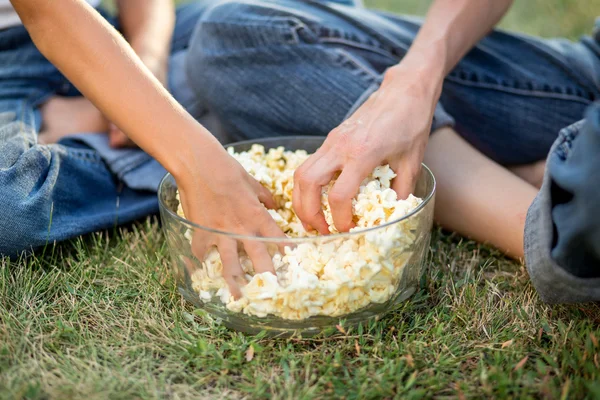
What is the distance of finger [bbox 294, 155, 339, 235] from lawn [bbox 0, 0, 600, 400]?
0.20 metres

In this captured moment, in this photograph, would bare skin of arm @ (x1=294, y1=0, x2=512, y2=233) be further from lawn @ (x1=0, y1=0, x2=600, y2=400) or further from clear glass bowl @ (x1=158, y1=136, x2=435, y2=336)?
lawn @ (x1=0, y1=0, x2=600, y2=400)

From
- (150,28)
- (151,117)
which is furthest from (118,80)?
(150,28)

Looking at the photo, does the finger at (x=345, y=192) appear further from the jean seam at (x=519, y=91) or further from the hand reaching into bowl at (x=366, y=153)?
the jean seam at (x=519, y=91)

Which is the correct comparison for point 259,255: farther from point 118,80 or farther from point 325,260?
point 118,80

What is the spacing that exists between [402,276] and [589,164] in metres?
0.34

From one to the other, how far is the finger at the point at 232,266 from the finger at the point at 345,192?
18 centimetres

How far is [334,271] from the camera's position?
0.93 m

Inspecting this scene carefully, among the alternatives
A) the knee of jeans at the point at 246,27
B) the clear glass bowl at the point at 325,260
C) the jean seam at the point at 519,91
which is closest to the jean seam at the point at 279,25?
the knee of jeans at the point at 246,27

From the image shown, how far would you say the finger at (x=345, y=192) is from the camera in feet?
3.30

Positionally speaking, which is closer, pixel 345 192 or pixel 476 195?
pixel 345 192

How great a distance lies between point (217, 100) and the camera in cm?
143

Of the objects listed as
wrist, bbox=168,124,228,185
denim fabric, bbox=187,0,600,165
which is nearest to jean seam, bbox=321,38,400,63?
denim fabric, bbox=187,0,600,165

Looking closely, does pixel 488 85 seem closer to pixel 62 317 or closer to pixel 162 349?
pixel 162 349

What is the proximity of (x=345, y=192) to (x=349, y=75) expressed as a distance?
424mm
